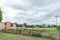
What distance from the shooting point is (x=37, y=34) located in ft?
103

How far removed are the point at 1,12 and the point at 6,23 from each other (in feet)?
31.4

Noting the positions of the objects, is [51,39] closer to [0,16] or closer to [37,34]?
[37,34]

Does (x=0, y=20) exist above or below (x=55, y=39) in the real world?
above

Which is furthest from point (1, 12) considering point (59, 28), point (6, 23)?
point (59, 28)

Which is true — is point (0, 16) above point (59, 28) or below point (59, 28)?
above

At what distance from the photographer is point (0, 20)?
59.9 meters

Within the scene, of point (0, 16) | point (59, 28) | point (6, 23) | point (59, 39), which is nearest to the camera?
point (59, 39)

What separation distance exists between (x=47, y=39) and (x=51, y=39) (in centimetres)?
71

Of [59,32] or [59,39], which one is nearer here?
[59,39]

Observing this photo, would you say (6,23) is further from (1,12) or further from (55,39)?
(55,39)

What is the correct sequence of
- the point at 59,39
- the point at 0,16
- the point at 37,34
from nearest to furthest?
the point at 59,39
the point at 37,34
the point at 0,16

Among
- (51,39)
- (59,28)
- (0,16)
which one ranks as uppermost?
(0,16)

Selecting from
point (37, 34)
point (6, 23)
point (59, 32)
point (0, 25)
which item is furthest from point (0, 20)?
point (59, 32)

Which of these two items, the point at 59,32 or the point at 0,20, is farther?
the point at 0,20
